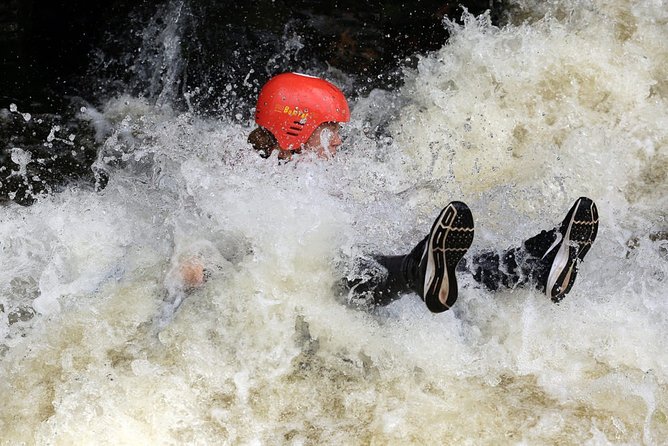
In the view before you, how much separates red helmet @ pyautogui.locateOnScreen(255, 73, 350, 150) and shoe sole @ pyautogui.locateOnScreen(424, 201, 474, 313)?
1.13 metres

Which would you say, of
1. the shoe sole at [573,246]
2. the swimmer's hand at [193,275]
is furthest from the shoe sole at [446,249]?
the swimmer's hand at [193,275]

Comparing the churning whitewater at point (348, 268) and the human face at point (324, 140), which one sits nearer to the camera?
the churning whitewater at point (348, 268)

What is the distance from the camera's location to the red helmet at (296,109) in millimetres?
3703

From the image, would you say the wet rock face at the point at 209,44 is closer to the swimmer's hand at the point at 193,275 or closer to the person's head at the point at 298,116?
the person's head at the point at 298,116

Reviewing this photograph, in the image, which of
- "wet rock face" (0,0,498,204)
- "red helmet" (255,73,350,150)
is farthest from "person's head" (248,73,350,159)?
"wet rock face" (0,0,498,204)

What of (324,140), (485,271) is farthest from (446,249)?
(324,140)

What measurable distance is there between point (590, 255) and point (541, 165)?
0.80 metres

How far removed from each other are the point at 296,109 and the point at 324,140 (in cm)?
25

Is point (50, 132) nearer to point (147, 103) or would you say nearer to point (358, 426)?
point (147, 103)

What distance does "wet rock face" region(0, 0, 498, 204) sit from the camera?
496 cm

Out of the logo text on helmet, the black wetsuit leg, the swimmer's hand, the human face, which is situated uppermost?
the logo text on helmet

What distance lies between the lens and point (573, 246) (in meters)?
3.29

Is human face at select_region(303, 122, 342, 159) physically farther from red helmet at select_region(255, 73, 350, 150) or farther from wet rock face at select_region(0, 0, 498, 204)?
wet rock face at select_region(0, 0, 498, 204)

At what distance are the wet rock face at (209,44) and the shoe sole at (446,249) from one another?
243 centimetres
